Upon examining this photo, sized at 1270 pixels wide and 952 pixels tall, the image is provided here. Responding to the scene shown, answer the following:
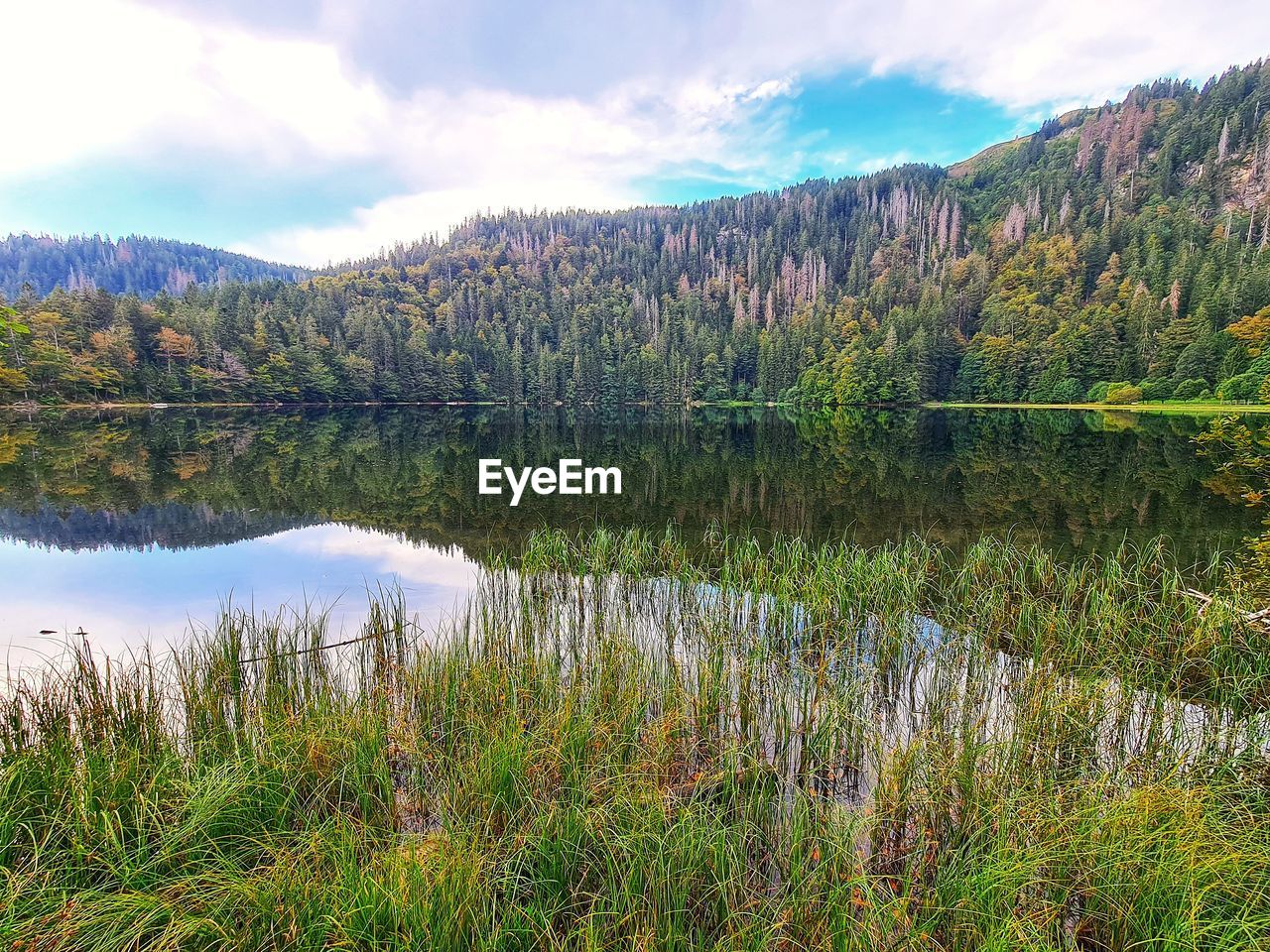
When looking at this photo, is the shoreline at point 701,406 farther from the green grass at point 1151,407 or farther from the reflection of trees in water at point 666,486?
the reflection of trees in water at point 666,486

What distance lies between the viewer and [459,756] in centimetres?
434

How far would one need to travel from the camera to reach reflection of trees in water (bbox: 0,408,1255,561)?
Answer: 577 inches

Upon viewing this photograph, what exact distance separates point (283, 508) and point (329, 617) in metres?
10.7

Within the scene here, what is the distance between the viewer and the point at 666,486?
68.3ft

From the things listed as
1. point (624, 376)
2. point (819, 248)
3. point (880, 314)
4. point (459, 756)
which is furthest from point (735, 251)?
point (459, 756)

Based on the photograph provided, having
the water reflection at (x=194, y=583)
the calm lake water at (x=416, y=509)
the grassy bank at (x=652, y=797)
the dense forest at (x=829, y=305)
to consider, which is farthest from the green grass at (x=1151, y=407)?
the water reflection at (x=194, y=583)

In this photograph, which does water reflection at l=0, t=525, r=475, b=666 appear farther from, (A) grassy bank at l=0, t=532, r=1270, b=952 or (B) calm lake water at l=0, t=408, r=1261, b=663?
(A) grassy bank at l=0, t=532, r=1270, b=952

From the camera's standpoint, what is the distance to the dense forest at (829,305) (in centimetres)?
6431

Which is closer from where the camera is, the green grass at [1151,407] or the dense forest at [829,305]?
the green grass at [1151,407]

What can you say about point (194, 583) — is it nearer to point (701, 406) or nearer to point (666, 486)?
point (666, 486)

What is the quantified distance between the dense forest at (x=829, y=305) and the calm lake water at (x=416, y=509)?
7.10 meters

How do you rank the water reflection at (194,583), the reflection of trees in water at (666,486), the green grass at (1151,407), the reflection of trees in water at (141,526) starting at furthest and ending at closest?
the green grass at (1151,407) → the reflection of trees in water at (666,486) → the reflection of trees in water at (141,526) → the water reflection at (194,583)

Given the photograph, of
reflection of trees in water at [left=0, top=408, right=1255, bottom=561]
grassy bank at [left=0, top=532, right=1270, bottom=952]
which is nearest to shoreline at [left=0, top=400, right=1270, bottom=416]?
reflection of trees in water at [left=0, top=408, right=1255, bottom=561]

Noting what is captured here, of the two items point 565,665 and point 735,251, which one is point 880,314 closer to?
point 735,251
